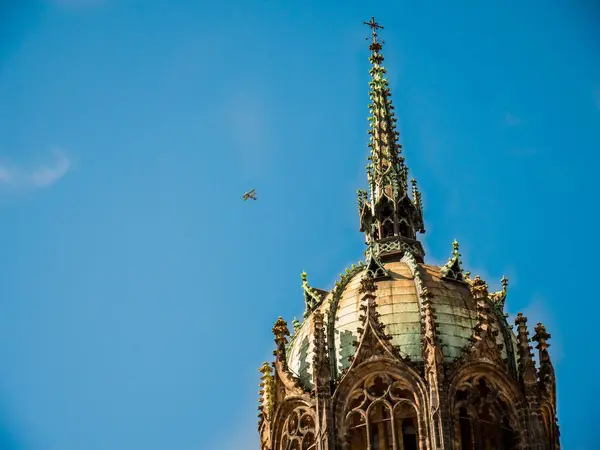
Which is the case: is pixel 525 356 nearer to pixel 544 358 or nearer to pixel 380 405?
pixel 544 358

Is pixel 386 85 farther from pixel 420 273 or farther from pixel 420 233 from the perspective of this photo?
pixel 420 273

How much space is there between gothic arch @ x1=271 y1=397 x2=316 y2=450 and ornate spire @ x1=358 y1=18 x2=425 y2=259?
12741 millimetres

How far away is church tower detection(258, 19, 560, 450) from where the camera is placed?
8450 centimetres

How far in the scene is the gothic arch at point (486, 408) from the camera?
3327 inches

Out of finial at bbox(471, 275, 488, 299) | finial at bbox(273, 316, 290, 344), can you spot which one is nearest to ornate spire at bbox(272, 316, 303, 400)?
finial at bbox(273, 316, 290, 344)

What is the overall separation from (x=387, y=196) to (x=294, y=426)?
16847 mm

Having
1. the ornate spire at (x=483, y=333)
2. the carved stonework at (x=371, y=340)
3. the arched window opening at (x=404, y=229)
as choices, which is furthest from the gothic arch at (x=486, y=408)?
the arched window opening at (x=404, y=229)

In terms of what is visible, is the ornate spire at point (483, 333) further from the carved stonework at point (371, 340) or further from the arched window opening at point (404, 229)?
the arched window opening at point (404, 229)

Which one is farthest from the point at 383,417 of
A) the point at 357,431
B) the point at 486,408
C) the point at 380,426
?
the point at 486,408

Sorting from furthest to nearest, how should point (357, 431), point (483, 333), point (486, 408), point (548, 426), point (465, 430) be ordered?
point (548, 426), point (483, 333), point (486, 408), point (357, 431), point (465, 430)

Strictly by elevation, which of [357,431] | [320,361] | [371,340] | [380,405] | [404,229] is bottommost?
[357,431]

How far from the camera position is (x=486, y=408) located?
85.7 m

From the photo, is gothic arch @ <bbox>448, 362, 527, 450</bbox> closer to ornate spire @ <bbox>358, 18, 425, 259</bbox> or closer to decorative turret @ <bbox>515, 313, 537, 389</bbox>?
decorative turret @ <bbox>515, 313, 537, 389</bbox>

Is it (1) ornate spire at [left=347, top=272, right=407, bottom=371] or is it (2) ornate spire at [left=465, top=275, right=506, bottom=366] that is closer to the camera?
(1) ornate spire at [left=347, top=272, right=407, bottom=371]
